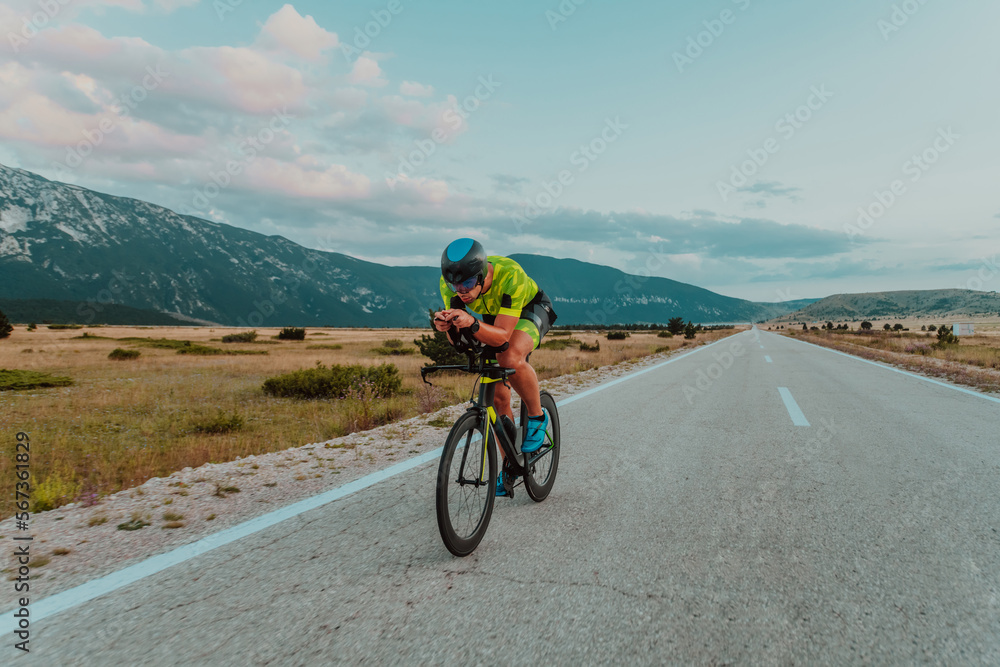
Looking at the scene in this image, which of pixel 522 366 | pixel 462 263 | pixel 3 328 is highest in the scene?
pixel 462 263

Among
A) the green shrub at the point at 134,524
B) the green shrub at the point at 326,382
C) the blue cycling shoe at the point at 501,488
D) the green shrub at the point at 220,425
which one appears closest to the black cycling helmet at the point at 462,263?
the blue cycling shoe at the point at 501,488

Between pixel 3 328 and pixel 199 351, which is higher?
pixel 3 328

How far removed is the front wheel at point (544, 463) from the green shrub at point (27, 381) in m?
15.2

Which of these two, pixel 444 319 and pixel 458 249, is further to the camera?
pixel 458 249

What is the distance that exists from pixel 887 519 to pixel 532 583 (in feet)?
8.59

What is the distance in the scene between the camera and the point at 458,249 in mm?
3045

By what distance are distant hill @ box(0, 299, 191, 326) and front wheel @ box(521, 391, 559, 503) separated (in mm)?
177852

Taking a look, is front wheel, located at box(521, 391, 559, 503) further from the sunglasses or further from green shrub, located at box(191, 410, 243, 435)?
green shrub, located at box(191, 410, 243, 435)

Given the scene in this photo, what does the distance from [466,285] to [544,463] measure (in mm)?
1843

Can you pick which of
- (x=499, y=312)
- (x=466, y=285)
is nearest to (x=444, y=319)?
(x=466, y=285)

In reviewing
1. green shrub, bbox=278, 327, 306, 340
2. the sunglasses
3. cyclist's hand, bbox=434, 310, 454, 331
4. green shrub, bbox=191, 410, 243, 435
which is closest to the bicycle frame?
cyclist's hand, bbox=434, 310, 454, 331

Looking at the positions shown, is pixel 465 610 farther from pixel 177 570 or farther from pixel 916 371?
pixel 916 371

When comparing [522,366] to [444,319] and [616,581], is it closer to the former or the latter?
[444,319]

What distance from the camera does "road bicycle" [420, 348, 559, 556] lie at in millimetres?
2811
